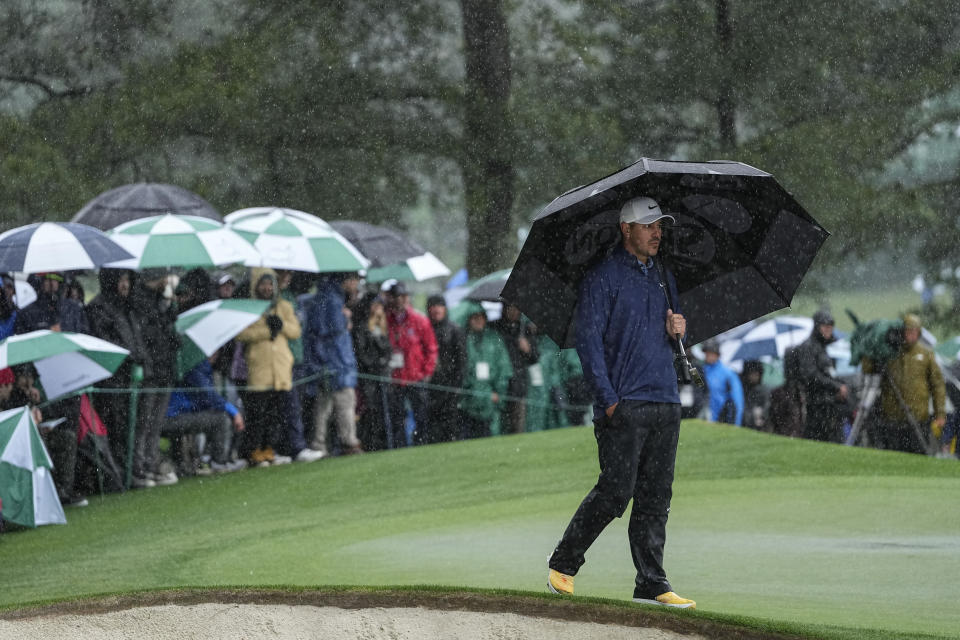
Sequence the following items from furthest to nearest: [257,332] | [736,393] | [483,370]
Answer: [736,393], [483,370], [257,332]

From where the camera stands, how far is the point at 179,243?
1315cm

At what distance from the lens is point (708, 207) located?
6805 millimetres

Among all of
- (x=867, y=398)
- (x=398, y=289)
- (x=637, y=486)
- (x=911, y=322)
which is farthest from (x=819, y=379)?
(x=637, y=486)

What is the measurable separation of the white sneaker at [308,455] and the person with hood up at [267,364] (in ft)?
0.50

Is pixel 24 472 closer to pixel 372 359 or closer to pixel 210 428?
pixel 210 428

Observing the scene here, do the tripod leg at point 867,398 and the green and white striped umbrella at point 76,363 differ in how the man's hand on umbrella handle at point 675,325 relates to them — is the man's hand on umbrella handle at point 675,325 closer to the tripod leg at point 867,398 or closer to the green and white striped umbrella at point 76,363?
the green and white striped umbrella at point 76,363

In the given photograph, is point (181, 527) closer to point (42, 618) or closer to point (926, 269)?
point (42, 618)

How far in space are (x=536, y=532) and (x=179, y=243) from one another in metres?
5.08

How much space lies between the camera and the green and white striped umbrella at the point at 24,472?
1073cm

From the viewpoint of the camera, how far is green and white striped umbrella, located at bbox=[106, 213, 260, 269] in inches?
507

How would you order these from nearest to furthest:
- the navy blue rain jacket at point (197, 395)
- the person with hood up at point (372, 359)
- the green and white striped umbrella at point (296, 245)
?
the navy blue rain jacket at point (197, 395) < the green and white striped umbrella at point (296, 245) < the person with hood up at point (372, 359)

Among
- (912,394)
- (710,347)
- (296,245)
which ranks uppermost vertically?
(296,245)

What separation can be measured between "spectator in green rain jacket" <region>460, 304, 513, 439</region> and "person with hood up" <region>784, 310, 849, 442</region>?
329 cm

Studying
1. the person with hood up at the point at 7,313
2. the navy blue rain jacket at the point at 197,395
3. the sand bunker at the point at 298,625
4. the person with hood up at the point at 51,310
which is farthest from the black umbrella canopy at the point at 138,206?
the sand bunker at the point at 298,625
